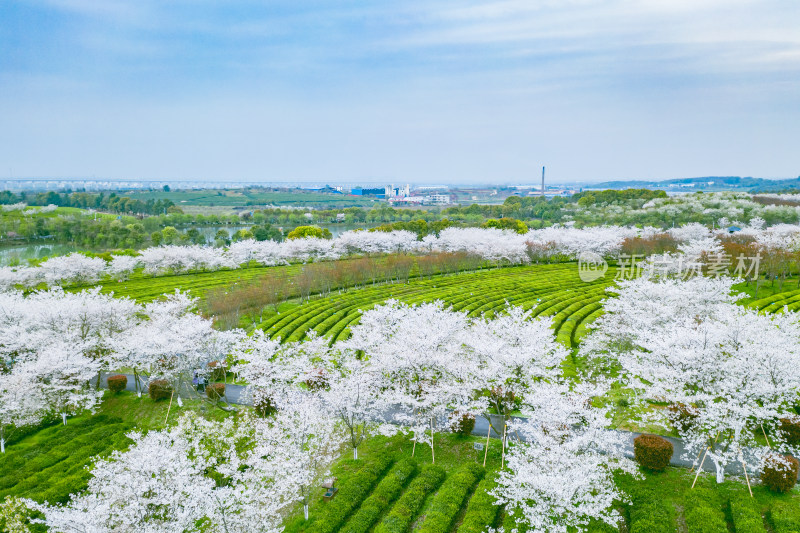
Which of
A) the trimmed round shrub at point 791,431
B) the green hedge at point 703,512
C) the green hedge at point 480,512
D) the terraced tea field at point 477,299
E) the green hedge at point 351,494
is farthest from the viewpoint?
the terraced tea field at point 477,299

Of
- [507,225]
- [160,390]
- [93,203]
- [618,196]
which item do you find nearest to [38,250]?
[93,203]

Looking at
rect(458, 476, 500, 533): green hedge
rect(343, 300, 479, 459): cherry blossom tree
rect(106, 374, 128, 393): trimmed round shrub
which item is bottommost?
rect(106, 374, 128, 393): trimmed round shrub

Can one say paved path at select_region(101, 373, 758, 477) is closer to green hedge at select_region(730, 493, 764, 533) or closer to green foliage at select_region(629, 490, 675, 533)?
green hedge at select_region(730, 493, 764, 533)

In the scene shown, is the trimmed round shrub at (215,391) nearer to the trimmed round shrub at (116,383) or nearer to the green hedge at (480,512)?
the trimmed round shrub at (116,383)

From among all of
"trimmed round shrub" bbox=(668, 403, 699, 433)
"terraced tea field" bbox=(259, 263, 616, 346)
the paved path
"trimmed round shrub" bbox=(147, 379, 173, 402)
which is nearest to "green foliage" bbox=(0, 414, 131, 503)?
"trimmed round shrub" bbox=(147, 379, 173, 402)

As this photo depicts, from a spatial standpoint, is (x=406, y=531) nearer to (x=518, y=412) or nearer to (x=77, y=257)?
(x=518, y=412)

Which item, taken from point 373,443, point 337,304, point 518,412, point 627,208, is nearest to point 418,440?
point 373,443

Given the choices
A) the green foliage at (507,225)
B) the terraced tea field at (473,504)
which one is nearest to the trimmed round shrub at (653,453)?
the terraced tea field at (473,504)
